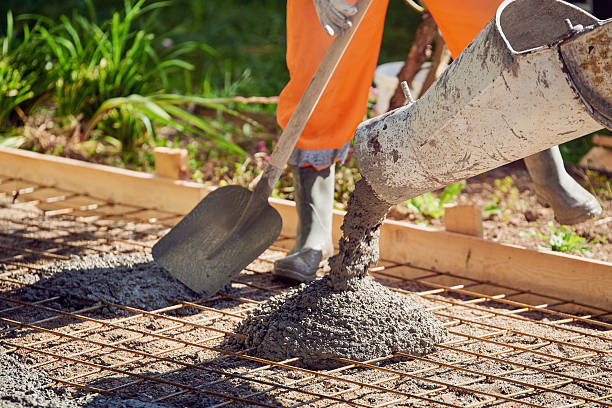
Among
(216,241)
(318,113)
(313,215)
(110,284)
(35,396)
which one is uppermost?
(318,113)

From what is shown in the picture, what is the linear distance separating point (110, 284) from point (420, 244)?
3.46 ft

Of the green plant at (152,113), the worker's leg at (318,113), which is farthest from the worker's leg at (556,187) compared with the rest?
the green plant at (152,113)

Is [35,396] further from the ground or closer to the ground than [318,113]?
closer to the ground

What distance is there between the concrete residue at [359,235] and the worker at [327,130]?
0.41 metres

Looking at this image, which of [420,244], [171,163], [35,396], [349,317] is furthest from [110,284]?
[420,244]

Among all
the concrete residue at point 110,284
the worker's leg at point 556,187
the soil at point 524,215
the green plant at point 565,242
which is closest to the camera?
the concrete residue at point 110,284

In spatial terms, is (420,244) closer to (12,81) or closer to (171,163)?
A: (171,163)

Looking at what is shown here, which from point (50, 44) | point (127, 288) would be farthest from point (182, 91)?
point (127, 288)

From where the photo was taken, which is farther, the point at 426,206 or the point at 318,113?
the point at 426,206

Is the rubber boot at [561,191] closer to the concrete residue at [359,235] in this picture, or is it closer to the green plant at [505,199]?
the green plant at [505,199]

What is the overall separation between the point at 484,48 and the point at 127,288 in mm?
1283

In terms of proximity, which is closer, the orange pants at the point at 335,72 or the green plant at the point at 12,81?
the orange pants at the point at 335,72

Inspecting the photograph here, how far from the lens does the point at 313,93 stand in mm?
1979

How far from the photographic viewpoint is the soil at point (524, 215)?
2.68 metres
